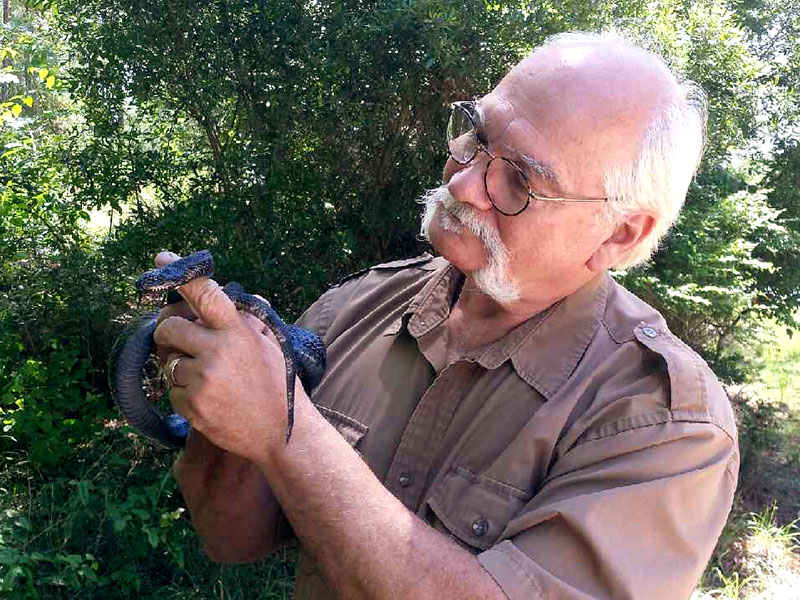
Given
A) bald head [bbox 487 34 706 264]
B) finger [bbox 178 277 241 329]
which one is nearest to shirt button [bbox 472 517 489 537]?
finger [bbox 178 277 241 329]

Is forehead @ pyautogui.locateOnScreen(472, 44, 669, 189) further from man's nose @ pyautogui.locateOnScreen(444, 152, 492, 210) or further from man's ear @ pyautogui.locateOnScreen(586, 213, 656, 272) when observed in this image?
man's ear @ pyautogui.locateOnScreen(586, 213, 656, 272)

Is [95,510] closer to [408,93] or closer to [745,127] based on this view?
[408,93]

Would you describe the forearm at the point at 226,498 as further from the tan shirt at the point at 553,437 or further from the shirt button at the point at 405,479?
the shirt button at the point at 405,479

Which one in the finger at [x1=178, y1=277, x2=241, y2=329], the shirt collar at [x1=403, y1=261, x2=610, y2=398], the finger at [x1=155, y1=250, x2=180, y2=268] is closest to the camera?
the finger at [x1=178, y1=277, x2=241, y2=329]

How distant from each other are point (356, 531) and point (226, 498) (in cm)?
66

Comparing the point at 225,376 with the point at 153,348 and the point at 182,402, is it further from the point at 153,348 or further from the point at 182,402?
the point at 153,348

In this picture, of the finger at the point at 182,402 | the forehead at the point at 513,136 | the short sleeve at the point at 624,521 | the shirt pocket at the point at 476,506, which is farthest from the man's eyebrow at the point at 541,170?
the finger at the point at 182,402

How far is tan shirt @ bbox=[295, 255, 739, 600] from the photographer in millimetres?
1427

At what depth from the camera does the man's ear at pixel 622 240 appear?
195 centimetres

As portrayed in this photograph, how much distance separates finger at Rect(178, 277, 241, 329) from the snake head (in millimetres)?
25

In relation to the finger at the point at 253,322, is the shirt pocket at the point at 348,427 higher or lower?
lower

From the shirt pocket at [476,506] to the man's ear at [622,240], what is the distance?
69cm

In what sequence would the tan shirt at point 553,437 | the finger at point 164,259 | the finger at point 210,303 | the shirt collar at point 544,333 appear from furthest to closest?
the shirt collar at point 544,333 < the finger at point 164,259 < the tan shirt at point 553,437 < the finger at point 210,303

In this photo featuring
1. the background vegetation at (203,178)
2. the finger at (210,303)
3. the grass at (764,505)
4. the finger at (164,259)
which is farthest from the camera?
the grass at (764,505)
